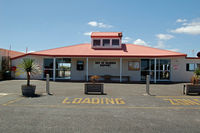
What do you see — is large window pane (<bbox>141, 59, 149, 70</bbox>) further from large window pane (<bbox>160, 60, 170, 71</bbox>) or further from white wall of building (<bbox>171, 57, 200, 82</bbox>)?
white wall of building (<bbox>171, 57, 200, 82</bbox>)

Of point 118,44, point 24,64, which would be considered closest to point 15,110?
point 24,64

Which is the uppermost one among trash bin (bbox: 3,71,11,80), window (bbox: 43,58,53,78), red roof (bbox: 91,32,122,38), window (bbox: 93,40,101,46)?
red roof (bbox: 91,32,122,38)

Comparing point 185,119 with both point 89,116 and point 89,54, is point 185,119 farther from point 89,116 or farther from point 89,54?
point 89,54

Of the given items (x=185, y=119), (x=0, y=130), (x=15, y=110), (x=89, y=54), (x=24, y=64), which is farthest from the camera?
(x=89, y=54)

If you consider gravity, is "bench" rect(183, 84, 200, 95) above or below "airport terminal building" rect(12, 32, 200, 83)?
below

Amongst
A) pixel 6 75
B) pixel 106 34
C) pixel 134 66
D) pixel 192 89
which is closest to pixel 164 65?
pixel 134 66

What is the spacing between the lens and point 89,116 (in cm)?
569

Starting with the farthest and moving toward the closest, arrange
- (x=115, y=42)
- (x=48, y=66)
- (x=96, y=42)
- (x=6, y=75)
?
(x=96, y=42)
(x=115, y=42)
(x=48, y=66)
(x=6, y=75)

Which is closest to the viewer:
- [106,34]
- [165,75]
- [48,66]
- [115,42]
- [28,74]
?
[28,74]

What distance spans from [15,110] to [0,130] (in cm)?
219

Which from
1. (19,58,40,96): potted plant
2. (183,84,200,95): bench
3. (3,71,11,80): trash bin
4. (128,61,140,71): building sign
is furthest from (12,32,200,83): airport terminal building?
(19,58,40,96): potted plant

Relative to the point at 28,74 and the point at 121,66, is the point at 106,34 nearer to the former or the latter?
the point at 121,66

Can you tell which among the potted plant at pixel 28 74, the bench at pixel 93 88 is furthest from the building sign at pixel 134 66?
the potted plant at pixel 28 74

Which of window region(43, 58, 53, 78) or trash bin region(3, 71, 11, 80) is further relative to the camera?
window region(43, 58, 53, 78)
